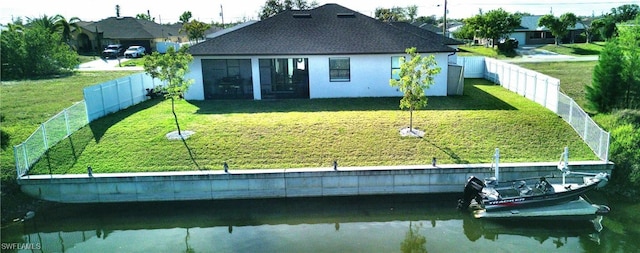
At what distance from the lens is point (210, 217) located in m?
12.3

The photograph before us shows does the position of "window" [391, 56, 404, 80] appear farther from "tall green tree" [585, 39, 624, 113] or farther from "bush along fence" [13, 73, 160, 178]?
"bush along fence" [13, 73, 160, 178]

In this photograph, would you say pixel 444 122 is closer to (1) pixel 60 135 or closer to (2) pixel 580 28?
(1) pixel 60 135

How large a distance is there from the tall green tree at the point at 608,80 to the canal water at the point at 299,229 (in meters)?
6.75

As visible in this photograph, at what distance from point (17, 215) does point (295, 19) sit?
15342mm

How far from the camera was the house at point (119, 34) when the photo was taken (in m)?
51.3

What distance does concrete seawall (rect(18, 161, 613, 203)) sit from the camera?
1282cm

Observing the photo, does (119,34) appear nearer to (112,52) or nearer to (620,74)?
(112,52)

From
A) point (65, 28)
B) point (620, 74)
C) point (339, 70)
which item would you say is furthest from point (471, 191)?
point (65, 28)

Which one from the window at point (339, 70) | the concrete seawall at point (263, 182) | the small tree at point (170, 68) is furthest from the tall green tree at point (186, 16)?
the concrete seawall at point (263, 182)

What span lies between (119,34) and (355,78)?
38.9 m

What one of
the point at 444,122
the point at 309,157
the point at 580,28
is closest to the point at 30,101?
the point at 309,157

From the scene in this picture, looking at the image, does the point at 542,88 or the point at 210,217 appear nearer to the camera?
the point at 210,217

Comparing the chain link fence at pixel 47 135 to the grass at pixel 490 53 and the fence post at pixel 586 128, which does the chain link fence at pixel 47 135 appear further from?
the grass at pixel 490 53

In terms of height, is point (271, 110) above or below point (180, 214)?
above
